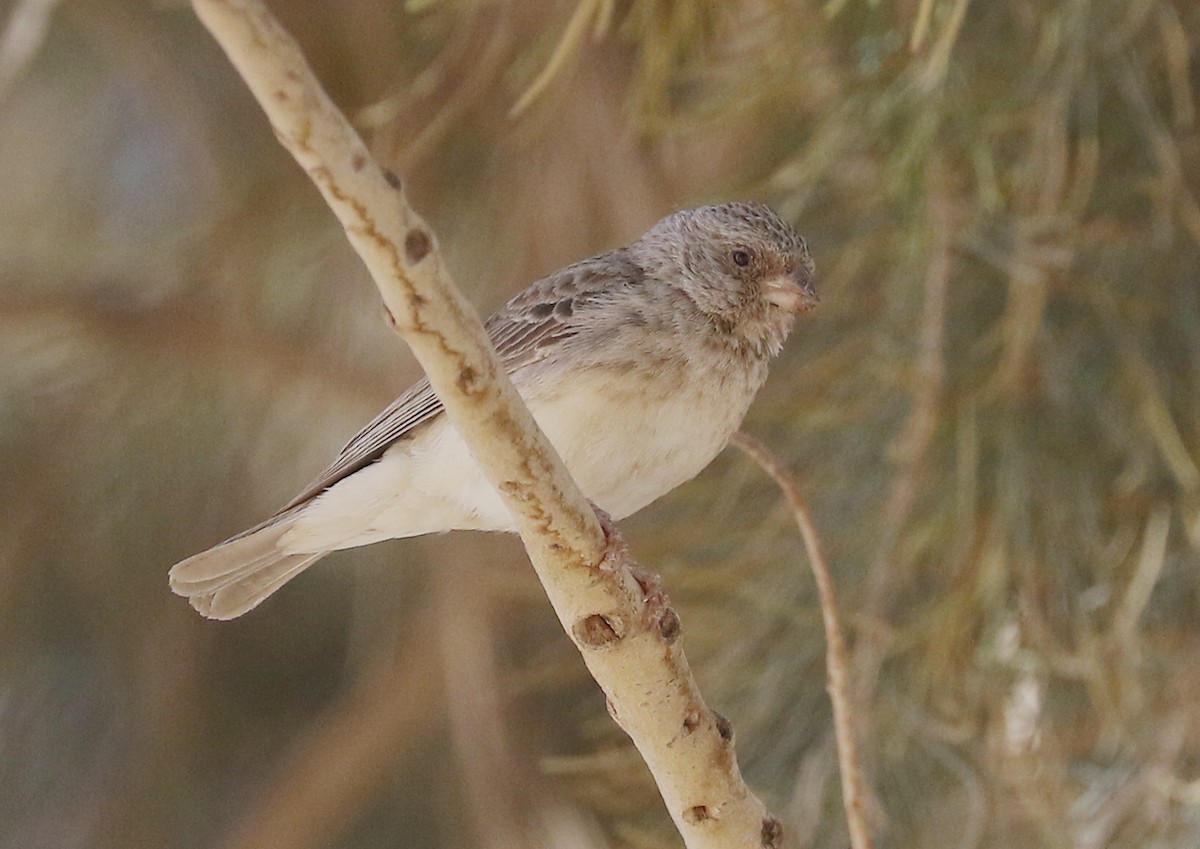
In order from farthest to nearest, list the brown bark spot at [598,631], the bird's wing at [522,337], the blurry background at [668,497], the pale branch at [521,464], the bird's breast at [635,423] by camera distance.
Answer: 1. the blurry background at [668,497]
2. the bird's wing at [522,337]
3. the bird's breast at [635,423]
4. the brown bark spot at [598,631]
5. the pale branch at [521,464]

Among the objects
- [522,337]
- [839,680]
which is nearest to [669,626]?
[839,680]

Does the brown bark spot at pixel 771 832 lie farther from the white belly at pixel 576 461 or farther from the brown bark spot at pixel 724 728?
the white belly at pixel 576 461

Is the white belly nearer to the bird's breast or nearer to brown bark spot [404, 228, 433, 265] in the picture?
the bird's breast

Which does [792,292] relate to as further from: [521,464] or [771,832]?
[521,464]

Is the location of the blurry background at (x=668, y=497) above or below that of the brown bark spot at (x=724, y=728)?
above

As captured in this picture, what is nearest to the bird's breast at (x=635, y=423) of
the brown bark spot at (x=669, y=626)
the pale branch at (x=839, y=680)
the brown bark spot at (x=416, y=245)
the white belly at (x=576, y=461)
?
the white belly at (x=576, y=461)
